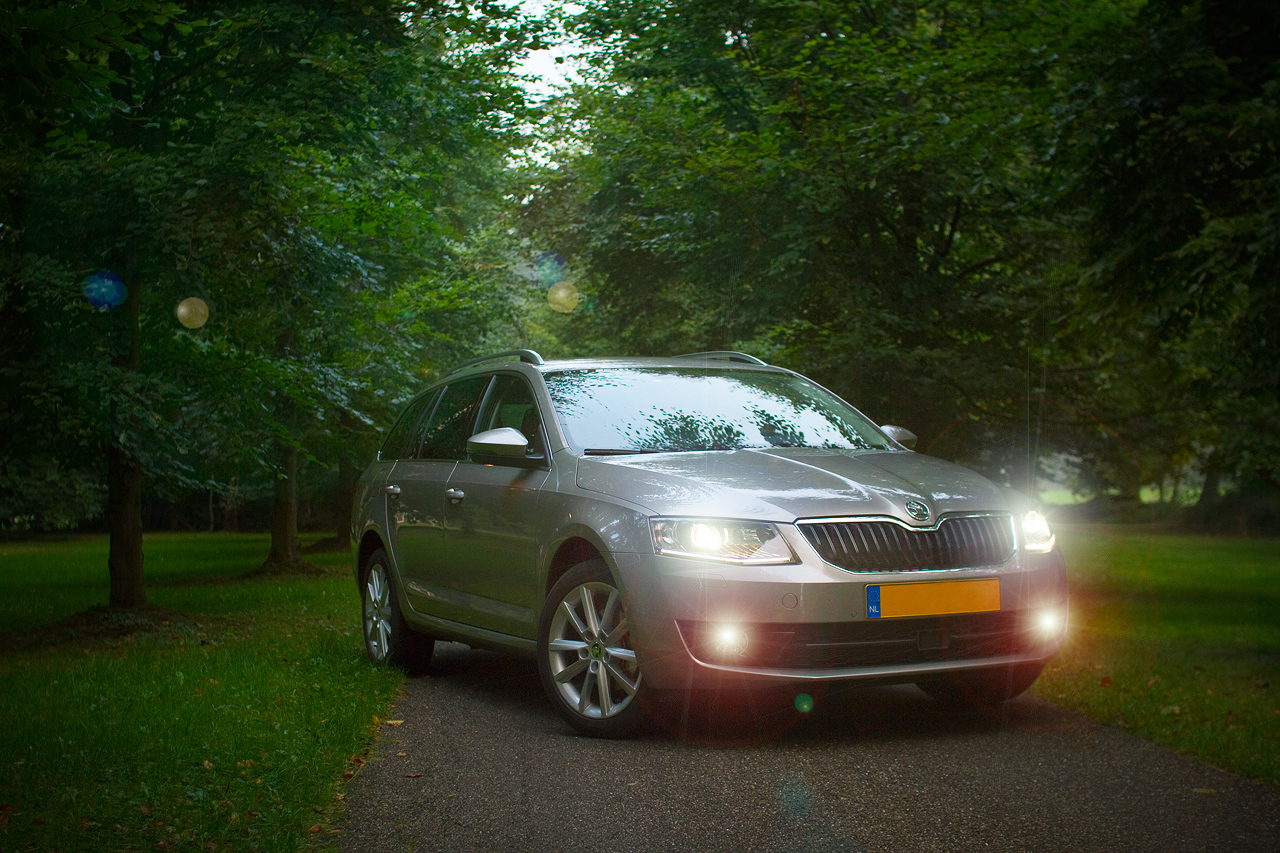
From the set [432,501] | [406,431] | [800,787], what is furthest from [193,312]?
[800,787]

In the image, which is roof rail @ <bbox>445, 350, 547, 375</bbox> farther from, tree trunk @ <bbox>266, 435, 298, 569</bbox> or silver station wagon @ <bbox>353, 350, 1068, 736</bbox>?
tree trunk @ <bbox>266, 435, 298, 569</bbox>

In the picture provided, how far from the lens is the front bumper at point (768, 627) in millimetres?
5207

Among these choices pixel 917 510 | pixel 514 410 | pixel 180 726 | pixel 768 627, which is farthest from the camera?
pixel 514 410

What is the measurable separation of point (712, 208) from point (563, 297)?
14315mm

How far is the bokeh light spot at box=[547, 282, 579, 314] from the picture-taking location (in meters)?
29.1

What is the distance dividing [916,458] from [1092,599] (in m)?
11.5

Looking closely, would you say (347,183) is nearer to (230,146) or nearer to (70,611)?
(230,146)

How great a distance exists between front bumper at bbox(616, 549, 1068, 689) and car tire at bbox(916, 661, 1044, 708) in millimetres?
357

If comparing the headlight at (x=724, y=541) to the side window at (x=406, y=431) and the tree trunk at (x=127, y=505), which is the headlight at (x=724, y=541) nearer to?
the side window at (x=406, y=431)

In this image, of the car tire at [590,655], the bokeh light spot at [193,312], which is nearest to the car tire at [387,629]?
the car tire at [590,655]

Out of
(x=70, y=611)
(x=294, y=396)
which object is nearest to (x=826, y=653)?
(x=294, y=396)

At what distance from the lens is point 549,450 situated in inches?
253

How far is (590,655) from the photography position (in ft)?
18.9

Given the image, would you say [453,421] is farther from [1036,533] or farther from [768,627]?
[1036,533]
